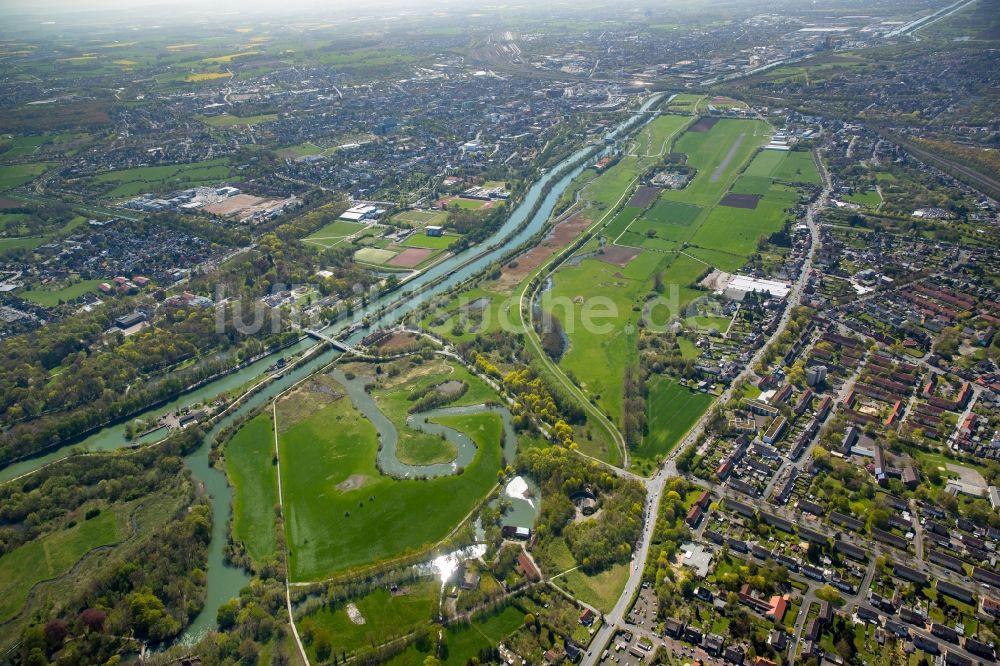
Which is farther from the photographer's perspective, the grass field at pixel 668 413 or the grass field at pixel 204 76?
the grass field at pixel 204 76

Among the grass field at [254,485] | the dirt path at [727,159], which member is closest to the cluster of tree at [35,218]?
the grass field at [254,485]

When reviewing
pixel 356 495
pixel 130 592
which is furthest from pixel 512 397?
pixel 130 592

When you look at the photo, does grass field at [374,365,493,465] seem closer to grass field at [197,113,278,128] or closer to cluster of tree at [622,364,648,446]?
cluster of tree at [622,364,648,446]

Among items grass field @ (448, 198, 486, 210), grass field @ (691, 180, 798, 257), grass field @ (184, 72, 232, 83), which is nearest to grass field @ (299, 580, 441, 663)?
grass field @ (691, 180, 798, 257)

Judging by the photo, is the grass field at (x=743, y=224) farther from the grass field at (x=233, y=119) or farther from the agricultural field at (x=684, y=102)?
the grass field at (x=233, y=119)

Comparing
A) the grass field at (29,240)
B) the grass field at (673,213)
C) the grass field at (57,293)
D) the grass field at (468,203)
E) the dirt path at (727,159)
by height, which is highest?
the dirt path at (727,159)

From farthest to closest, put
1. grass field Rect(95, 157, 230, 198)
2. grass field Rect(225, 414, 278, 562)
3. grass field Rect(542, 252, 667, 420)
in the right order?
1. grass field Rect(95, 157, 230, 198)
2. grass field Rect(542, 252, 667, 420)
3. grass field Rect(225, 414, 278, 562)

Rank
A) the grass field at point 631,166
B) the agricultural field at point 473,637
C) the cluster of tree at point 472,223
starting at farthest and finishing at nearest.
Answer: the grass field at point 631,166 → the cluster of tree at point 472,223 → the agricultural field at point 473,637
